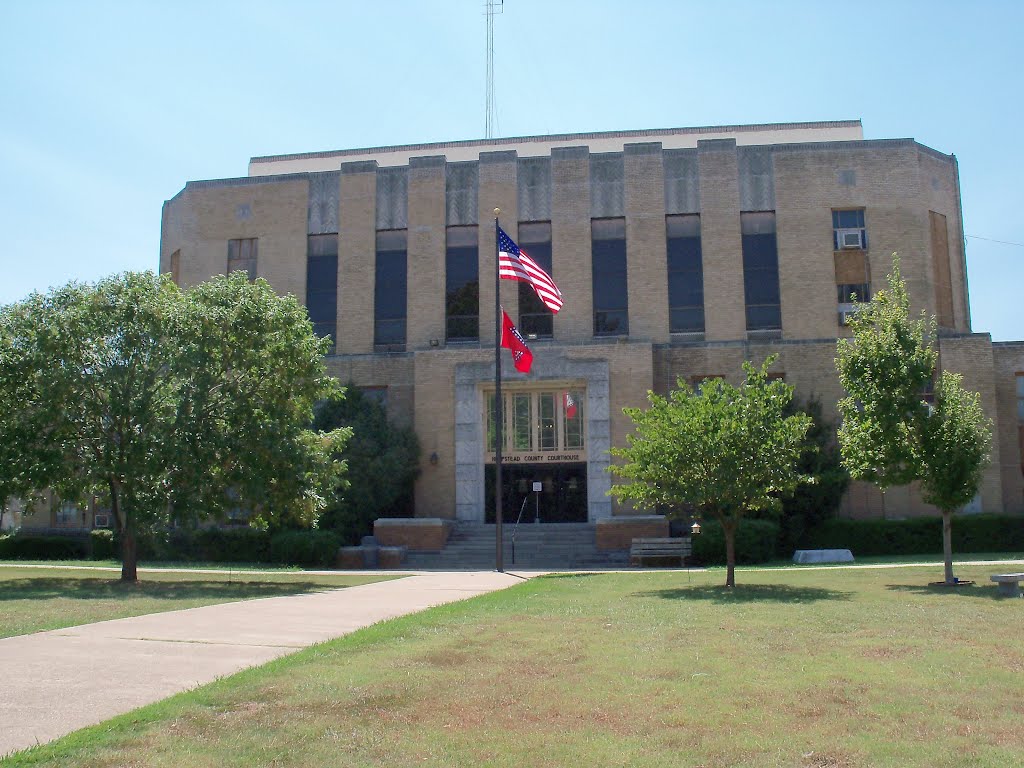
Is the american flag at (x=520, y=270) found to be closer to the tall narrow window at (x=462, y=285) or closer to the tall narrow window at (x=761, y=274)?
the tall narrow window at (x=462, y=285)

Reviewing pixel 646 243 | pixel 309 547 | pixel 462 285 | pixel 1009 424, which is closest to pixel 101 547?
pixel 309 547

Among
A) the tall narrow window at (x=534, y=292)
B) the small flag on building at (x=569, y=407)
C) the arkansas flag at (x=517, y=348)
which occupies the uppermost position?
the tall narrow window at (x=534, y=292)

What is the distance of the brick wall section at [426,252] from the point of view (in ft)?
132

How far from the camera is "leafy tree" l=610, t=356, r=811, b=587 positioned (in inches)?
736

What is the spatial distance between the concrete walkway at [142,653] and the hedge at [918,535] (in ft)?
70.9

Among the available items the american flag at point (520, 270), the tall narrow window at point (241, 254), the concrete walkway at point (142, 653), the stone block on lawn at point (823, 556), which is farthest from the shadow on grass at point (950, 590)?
the tall narrow window at point (241, 254)

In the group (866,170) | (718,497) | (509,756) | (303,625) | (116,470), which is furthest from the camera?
(866,170)

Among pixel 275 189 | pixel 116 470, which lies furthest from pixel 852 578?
pixel 275 189

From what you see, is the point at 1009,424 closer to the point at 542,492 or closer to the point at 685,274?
the point at 685,274

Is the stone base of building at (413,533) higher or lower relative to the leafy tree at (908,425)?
lower

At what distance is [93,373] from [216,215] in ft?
75.4

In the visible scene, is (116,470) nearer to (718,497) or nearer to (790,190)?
(718,497)

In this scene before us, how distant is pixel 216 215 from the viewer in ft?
142

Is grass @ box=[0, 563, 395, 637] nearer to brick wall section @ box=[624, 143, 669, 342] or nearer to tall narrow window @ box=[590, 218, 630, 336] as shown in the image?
tall narrow window @ box=[590, 218, 630, 336]
